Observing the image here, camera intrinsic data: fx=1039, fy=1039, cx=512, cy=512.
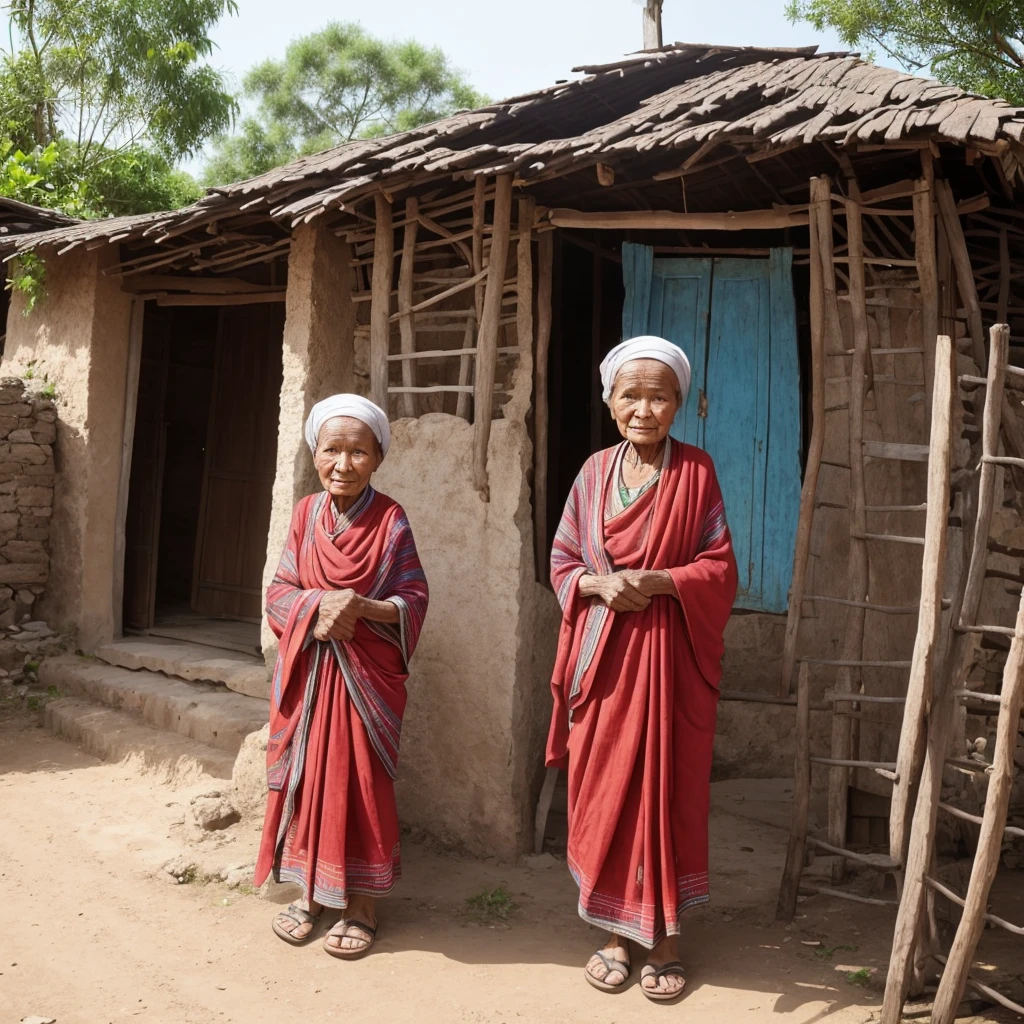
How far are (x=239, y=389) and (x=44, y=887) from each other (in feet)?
14.5

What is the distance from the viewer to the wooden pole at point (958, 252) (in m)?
4.09

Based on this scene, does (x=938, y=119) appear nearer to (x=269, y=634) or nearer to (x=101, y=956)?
(x=269, y=634)

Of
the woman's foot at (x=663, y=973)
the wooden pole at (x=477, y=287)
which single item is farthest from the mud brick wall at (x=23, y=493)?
the woman's foot at (x=663, y=973)

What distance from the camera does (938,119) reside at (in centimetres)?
353

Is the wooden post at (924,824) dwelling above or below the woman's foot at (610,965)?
above

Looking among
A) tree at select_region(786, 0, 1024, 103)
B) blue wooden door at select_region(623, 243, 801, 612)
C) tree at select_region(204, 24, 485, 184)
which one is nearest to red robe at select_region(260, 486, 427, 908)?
blue wooden door at select_region(623, 243, 801, 612)

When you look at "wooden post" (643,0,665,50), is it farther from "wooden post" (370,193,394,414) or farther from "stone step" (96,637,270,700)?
"stone step" (96,637,270,700)

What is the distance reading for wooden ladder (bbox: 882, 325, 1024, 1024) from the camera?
9.22 ft

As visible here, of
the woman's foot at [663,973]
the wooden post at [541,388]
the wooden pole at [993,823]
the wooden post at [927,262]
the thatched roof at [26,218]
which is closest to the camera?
the wooden pole at [993,823]

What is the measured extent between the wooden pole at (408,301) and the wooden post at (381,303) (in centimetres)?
7

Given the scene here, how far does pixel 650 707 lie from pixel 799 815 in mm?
938

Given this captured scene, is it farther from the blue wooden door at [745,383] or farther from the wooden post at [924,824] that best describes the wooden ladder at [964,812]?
the blue wooden door at [745,383]

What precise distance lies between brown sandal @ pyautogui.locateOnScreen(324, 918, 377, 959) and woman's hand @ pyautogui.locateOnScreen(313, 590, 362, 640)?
99 cm

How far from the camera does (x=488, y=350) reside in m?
4.59
